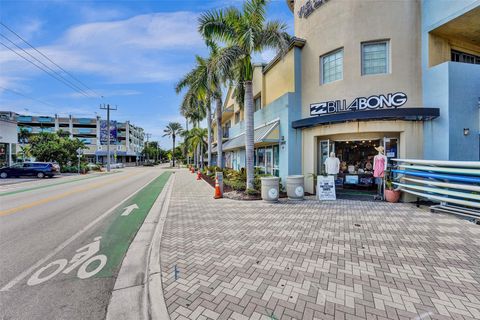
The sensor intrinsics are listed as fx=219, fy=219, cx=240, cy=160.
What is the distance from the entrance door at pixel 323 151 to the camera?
10.9 meters

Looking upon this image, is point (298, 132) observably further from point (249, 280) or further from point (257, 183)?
point (249, 280)

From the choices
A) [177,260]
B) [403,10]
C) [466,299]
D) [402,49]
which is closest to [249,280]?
[177,260]

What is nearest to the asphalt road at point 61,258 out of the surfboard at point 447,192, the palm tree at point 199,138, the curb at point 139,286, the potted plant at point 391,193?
the curb at point 139,286

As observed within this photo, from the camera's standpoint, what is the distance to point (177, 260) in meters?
4.23

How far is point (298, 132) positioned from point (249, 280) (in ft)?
29.2

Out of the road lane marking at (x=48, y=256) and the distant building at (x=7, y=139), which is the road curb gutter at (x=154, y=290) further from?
the distant building at (x=7, y=139)

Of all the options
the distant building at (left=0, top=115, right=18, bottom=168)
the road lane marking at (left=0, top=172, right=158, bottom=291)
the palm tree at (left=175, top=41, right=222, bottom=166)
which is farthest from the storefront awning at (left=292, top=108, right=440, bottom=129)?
the distant building at (left=0, top=115, right=18, bottom=168)

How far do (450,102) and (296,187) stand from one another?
6517mm

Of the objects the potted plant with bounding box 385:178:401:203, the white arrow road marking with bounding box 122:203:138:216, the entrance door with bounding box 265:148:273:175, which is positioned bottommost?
the white arrow road marking with bounding box 122:203:138:216

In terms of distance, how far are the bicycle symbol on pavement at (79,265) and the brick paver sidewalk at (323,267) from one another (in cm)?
119

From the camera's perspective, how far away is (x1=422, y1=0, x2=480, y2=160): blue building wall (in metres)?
8.21

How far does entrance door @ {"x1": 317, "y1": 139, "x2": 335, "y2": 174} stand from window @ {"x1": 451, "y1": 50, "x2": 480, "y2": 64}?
628 cm

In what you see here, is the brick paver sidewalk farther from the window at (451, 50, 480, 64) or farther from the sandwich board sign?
the window at (451, 50, 480, 64)

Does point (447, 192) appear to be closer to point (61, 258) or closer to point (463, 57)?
point (463, 57)
